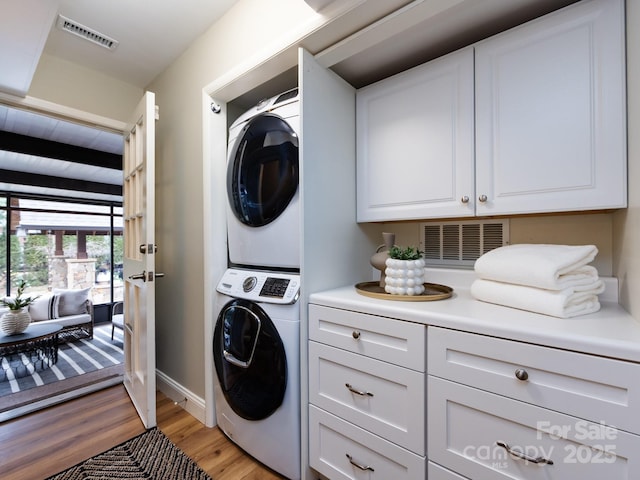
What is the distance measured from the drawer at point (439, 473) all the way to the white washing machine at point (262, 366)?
0.57 m

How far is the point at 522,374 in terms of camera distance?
0.77 meters

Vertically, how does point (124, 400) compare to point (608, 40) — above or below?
below

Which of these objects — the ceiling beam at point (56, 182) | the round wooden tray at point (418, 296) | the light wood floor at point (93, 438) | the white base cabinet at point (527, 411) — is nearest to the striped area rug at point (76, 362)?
the light wood floor at point (93, 438)

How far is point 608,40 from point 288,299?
1436 mm

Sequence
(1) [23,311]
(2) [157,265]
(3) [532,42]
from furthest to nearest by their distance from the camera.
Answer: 1. (1) [23,311]
2. (2) [157,265]
3. (3) [532,42]

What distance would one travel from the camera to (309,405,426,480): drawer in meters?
1.00

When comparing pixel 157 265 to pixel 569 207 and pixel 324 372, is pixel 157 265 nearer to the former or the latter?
pixel 324 372

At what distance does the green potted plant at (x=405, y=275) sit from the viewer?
3.87 feet

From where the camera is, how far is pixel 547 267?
899mm

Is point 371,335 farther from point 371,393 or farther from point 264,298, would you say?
point 264,298

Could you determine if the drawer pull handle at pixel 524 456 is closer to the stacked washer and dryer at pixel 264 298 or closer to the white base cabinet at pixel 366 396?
the white base cabinet at pixel 366 396

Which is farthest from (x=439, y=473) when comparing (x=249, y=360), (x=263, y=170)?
(x=263, y=170)

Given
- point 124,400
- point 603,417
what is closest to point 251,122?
point 603,417

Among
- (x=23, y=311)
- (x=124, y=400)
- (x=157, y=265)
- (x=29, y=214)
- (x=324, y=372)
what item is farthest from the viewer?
(x=29, y=214)
